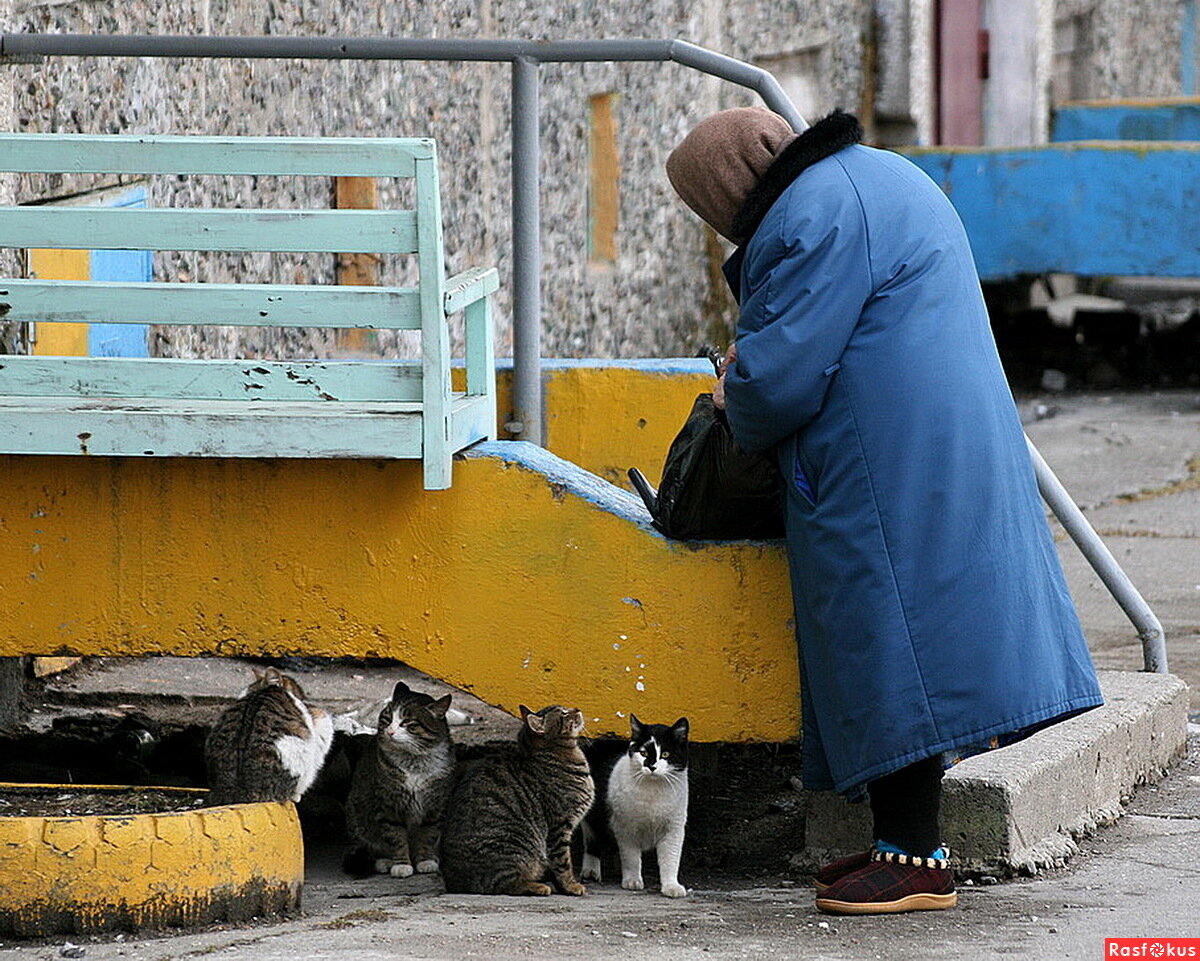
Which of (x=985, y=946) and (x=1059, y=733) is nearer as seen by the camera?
(x=985, y=946)

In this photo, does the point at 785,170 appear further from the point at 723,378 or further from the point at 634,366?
the point at 634,366

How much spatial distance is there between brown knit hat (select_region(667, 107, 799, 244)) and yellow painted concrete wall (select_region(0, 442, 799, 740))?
0.73m

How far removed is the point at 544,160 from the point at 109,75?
396cm

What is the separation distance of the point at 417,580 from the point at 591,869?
889 mm

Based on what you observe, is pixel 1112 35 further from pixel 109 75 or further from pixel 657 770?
pixel 657 770

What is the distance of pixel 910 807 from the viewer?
12.4 ft

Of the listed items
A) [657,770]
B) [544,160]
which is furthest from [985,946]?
[544,160]

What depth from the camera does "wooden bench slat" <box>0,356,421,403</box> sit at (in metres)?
4.05

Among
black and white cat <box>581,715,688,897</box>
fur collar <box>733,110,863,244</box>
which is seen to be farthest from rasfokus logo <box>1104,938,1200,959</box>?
fur collar <box>733,110,863,244</box>

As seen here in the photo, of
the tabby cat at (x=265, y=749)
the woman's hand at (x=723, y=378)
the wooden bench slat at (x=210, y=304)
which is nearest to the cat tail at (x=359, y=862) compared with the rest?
the tabby cat at (x=265, y=749)

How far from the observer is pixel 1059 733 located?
453 cm

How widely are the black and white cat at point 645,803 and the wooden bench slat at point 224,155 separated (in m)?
1.36

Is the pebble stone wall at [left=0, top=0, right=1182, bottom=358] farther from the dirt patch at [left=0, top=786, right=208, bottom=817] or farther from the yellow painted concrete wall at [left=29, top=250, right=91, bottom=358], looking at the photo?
the dirt patch at [left=0, top=786, right=208, bottom=817]

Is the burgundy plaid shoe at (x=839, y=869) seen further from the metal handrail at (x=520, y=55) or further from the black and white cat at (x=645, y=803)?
the metal handrail at (x=520, y=55)
